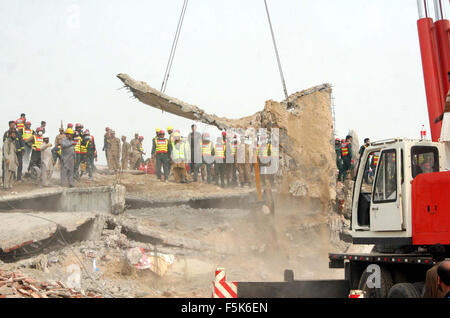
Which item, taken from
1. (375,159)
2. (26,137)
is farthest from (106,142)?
(375,159)

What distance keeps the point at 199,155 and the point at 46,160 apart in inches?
223

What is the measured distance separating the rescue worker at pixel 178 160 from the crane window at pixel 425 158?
1205cm

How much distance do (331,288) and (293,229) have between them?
624 cm

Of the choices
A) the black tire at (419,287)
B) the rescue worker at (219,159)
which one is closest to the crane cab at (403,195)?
the black tire at (419,287)

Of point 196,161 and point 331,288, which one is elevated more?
point 196,161

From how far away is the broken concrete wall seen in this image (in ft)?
45.4

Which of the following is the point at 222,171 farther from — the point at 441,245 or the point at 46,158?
the point at 441,245

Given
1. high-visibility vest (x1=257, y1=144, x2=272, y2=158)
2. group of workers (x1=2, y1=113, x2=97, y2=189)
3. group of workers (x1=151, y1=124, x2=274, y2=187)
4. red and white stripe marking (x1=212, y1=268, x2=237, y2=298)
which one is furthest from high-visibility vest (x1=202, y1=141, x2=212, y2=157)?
red and white stripe marking (x1=212, y1=268, x2=237, y2=298)

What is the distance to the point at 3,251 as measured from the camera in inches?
369

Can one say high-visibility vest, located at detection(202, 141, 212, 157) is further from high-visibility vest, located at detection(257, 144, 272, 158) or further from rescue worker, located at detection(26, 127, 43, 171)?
rescue worker, located at detection(26, 127, 43, 171)

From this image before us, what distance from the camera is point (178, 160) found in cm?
1805
